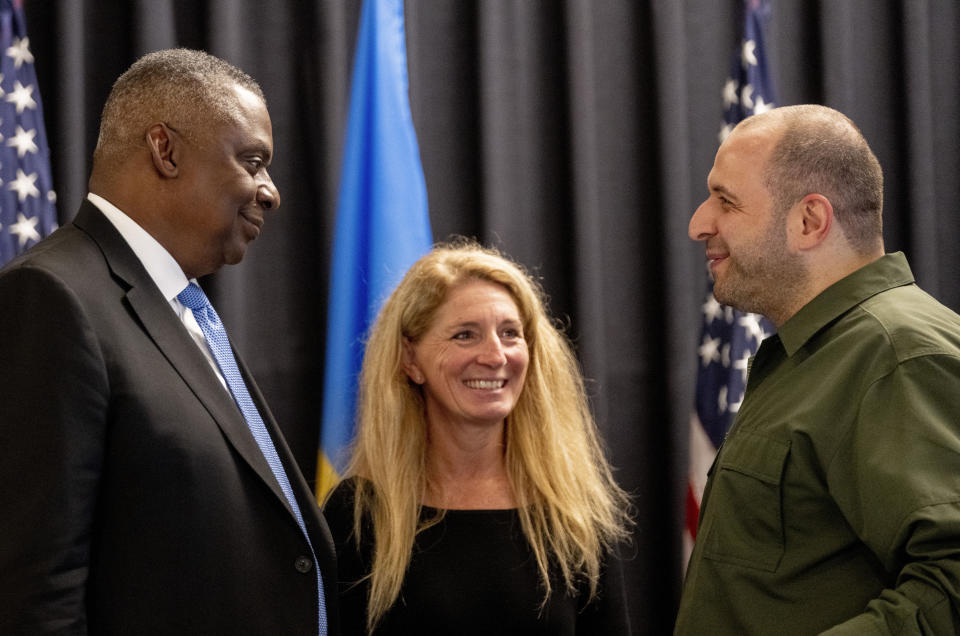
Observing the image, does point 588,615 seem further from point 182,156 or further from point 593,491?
point 182,156

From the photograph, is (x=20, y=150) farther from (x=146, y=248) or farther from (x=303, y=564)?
(x=303, y=564)

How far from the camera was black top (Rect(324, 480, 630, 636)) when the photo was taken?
2131 millimetres

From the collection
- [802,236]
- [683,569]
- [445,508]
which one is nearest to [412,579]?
[445,508]

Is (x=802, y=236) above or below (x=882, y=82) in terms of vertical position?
below

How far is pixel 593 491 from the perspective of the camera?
2451 mm

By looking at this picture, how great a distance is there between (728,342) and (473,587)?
1.46m

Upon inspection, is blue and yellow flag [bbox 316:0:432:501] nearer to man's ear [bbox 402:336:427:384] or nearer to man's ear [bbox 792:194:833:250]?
man's ear [bbox 402:336:427:384]

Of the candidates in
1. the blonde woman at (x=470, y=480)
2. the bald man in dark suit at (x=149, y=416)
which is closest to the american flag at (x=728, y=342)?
the blonde woman at (x=470, y=480)

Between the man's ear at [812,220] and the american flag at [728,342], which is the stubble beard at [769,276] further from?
the american flag at [728,342]

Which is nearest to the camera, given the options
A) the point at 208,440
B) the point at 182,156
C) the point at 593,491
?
the point at 208,440

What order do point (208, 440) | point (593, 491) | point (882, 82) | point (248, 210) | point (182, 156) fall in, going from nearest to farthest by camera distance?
point (208, 440)
point (182, 156)
point (248, 210)
point (593, 491)
point (882, 82)

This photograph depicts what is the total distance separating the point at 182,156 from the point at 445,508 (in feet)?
3.46

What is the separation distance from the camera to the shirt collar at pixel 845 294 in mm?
1649

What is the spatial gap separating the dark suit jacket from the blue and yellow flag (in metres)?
1.42
